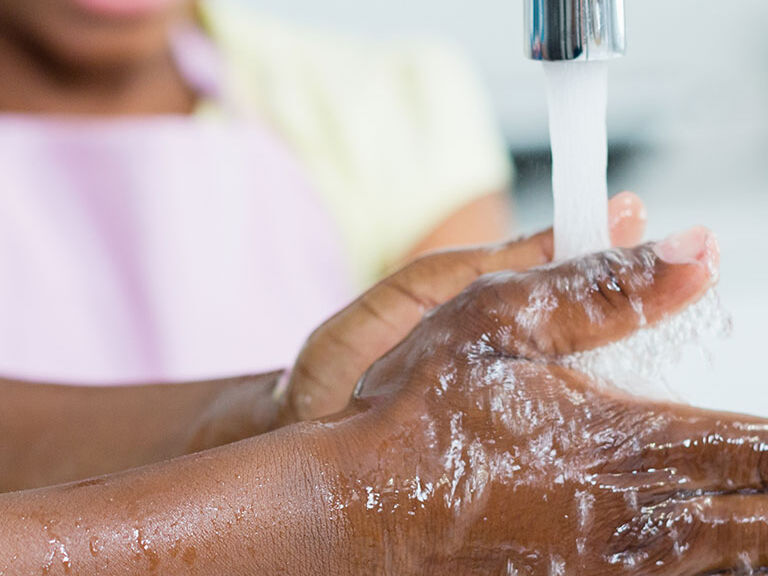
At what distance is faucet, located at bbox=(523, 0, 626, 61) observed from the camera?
429 mm

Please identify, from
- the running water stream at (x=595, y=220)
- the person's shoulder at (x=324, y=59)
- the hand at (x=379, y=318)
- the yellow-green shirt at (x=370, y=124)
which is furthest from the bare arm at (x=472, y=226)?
the running water stream at (x=595, y=220)

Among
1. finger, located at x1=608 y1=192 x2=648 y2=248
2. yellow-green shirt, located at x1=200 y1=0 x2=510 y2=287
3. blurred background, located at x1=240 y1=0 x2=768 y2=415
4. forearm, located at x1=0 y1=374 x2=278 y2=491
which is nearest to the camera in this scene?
finger, located at x1=608 y1=192 x2=648 y2=248

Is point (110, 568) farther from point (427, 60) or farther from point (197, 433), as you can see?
point (427, 60)

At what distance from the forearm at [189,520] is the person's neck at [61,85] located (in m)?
0.63

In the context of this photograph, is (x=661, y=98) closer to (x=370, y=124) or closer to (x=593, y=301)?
(x=370, y=124)

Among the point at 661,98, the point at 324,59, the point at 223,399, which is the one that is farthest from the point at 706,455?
the point at 661,98

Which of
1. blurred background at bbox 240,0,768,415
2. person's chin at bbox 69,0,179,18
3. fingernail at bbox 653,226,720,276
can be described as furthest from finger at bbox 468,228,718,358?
blurred background at bbox 240,0,768,415

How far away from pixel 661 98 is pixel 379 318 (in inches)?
40.7

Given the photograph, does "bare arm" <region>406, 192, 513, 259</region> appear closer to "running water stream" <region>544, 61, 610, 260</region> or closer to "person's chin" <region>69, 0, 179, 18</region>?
"person's chin" <region>69, 0, 179, 18</region>

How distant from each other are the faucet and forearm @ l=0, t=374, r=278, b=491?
0.34 m

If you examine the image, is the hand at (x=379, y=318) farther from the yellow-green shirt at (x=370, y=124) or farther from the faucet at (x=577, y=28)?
the yellow-green shirt at (x=370, y=124)

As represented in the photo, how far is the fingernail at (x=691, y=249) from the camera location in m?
0.48

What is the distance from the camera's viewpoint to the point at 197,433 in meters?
0.70

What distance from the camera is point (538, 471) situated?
0.45 m
